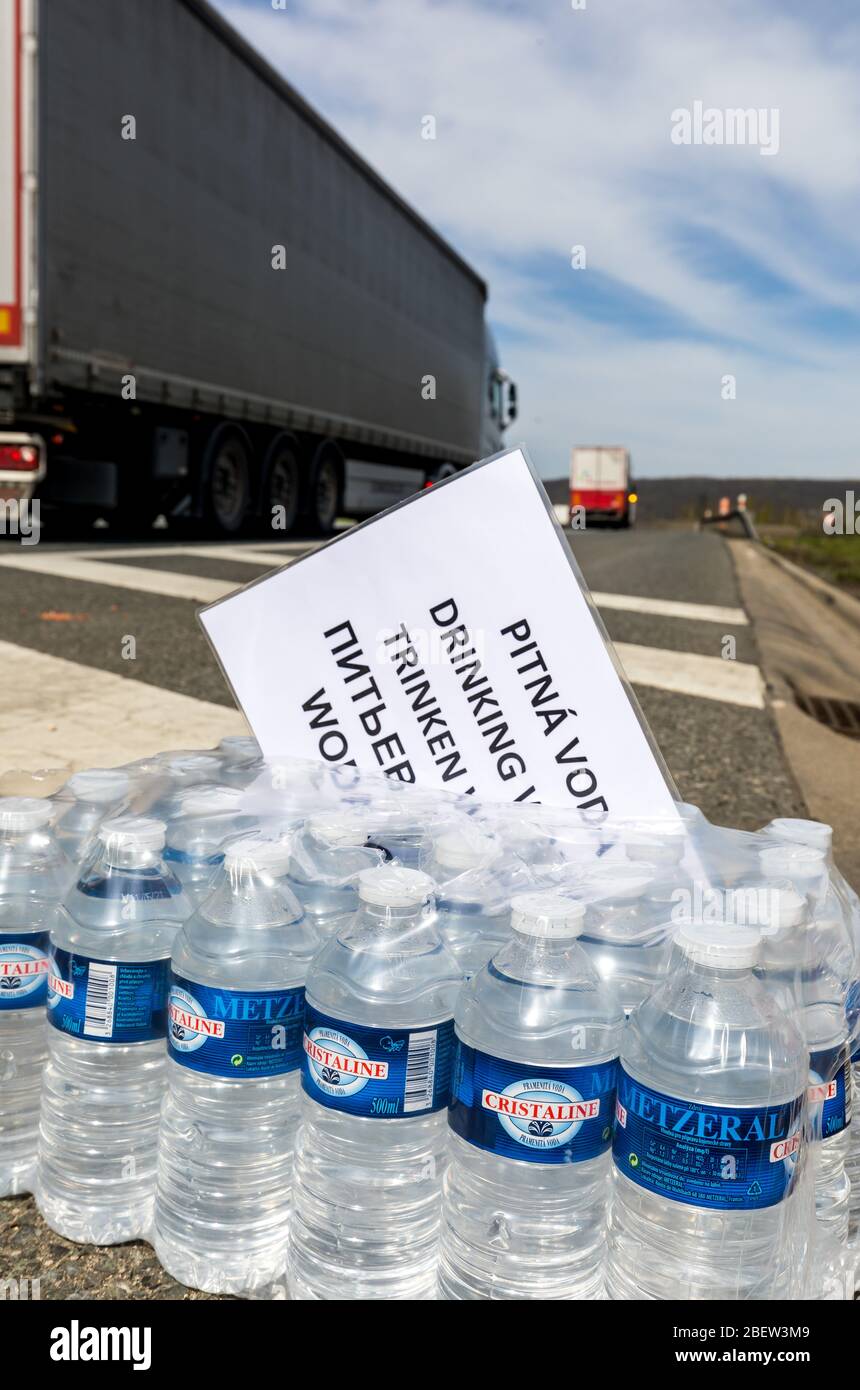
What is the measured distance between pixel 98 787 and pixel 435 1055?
3.38 ft

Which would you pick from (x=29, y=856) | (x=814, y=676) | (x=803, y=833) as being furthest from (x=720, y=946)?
(x=814, y=676)

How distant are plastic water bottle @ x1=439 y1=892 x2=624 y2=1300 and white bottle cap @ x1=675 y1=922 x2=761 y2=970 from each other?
0.52ft

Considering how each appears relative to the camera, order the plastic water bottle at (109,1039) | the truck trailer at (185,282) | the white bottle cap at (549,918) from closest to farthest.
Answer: the white bottle cap at (549,918), the plastic water bottle at (109,1039), the truck trailer at (185,282)

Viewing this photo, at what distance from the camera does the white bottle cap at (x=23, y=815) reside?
6.84 feet

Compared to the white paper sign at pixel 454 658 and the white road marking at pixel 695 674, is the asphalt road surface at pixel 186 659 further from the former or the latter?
the white paper sign at pixel 454 658

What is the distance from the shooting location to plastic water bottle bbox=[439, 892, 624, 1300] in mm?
1622

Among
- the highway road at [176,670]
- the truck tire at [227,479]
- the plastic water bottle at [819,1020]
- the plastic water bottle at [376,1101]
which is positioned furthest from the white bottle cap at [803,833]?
the truck tire at [227,479]

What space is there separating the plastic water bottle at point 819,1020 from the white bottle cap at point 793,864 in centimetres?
10

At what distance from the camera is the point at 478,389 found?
27.8m

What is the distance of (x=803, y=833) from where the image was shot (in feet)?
7.66

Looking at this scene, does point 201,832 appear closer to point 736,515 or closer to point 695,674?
point 695,674

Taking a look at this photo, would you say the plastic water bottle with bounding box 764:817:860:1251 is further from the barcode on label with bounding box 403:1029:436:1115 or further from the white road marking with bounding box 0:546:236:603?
the white road marking with bounding box 0:546:236:603

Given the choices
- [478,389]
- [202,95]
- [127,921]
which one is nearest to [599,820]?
[127,921]

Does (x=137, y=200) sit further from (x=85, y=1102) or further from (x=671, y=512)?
(x=671, y=512)
